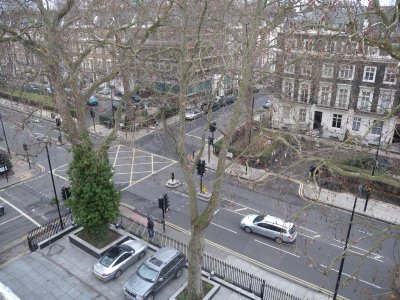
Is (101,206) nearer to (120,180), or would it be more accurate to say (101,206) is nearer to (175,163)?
(120,180)

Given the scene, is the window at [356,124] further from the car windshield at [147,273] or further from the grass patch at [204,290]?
the car windshield at [147,273]

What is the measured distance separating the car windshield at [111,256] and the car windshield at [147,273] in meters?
1.38

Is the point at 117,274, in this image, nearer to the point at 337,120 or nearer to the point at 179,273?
the point at 179,273

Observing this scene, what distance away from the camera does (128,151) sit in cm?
3109

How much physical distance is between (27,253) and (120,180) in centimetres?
929

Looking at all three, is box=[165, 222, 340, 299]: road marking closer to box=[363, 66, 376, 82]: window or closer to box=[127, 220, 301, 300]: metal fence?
box=[127, 220, 301, 300]: metal fence

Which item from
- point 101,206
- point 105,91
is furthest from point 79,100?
point 105,91

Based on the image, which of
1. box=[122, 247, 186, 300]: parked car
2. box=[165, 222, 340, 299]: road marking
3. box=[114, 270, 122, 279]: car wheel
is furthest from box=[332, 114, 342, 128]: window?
box=[114, 270, 122, 279]: car wheel

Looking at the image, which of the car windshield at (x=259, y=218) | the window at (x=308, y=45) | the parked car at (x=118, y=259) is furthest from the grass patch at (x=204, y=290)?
the window at (x=308, y=45)

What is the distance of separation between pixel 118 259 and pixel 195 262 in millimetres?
4101

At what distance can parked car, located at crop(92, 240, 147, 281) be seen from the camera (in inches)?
599

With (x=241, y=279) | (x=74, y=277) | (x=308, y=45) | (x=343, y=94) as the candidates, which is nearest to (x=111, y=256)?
(x=74, y=277)

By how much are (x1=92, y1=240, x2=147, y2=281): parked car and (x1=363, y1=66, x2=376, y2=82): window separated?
2240 centimetres

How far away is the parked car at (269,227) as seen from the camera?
18.2m
